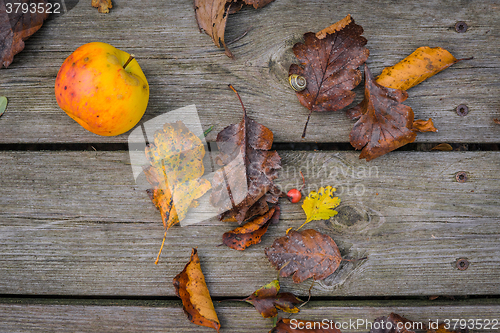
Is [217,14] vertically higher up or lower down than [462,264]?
higher up

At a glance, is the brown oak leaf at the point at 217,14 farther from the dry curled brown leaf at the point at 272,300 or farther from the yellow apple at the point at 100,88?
the dry curled brown leaf at the point at 272,300

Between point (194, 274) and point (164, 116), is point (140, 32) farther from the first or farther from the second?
point (194, 274)

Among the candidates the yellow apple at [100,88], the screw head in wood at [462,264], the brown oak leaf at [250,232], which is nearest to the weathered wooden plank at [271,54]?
the yellow apple at [100,88]

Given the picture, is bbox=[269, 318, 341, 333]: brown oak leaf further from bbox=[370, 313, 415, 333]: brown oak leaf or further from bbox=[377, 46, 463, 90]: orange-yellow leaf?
bbox=[377, 46, 463, 90]: orange-yellow leaf

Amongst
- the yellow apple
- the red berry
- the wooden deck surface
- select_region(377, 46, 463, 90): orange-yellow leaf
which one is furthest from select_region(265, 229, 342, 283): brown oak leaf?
the yellow apple

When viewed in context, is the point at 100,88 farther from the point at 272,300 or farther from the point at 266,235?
the point at 272,300

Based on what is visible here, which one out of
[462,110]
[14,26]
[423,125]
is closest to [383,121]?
[423,125]
